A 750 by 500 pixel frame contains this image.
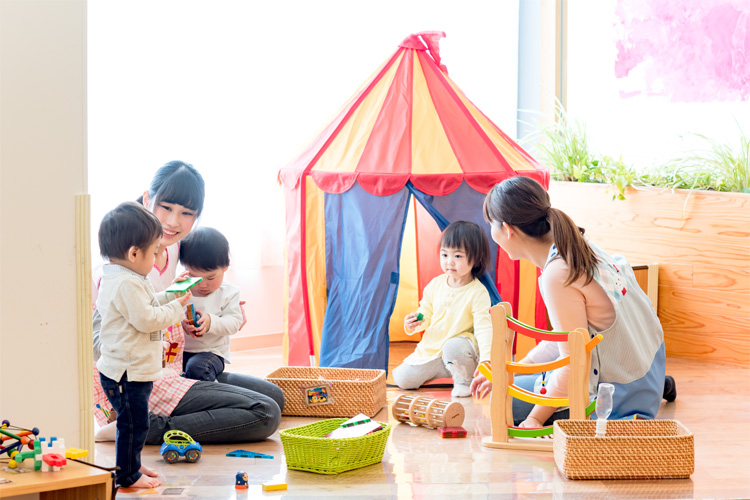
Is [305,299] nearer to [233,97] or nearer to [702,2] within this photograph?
[233,97]

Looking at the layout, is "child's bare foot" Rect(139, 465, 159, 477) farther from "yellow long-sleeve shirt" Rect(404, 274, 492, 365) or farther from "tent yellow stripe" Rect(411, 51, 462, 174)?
"tent yellow stripe" Rect(411, 51, 462, 174)

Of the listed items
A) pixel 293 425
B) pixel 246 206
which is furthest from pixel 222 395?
pixel 246 206

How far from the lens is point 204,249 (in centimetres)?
276

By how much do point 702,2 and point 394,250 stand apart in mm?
2261

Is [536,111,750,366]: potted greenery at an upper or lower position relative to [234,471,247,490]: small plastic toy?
upper

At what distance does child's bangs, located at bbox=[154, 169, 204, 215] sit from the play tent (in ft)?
2.63

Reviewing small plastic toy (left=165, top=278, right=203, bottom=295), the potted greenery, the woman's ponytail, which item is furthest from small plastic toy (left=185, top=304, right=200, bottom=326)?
the potted greenery

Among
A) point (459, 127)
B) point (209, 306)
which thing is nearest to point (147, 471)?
point (209, 306)

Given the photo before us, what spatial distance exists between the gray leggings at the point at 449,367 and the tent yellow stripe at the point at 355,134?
2.60ft

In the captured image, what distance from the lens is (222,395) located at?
2580 mm

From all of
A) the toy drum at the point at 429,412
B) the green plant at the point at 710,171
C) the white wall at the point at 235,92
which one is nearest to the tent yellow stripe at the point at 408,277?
the white wall at the point at 235,92

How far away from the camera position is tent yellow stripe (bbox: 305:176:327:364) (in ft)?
11.3

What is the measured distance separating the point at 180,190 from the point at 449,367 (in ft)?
4.00

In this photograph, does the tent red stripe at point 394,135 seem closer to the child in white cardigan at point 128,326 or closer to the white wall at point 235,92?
the white wall at point 235,92
